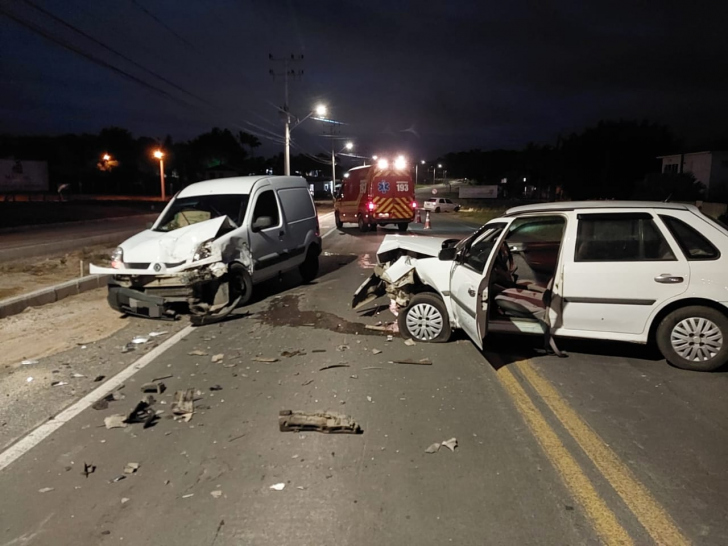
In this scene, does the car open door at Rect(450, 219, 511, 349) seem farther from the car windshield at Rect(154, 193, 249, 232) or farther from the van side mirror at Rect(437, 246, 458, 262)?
the car windshield at Rect(154, 193, 249, 232)

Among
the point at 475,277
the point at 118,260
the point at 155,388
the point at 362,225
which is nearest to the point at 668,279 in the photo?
the point at 475,277

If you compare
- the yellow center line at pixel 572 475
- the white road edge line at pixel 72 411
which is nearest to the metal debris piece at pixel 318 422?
the yellow center line at pixel 572 475

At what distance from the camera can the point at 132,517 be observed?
10.6 ft

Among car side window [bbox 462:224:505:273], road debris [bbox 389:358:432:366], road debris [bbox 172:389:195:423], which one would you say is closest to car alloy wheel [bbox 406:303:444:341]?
road debris [bbox 389:358:432:366]

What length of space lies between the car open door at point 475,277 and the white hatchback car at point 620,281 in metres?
0.01

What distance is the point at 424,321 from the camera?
22.2 feet

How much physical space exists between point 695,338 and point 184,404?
488 cm

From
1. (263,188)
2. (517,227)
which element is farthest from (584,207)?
(263,188)

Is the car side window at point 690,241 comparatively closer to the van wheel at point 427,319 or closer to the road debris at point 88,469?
the van wheel at point 427,319

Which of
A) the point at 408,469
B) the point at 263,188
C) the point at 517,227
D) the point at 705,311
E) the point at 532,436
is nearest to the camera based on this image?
the point at 408,469

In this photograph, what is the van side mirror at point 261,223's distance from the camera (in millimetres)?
9453

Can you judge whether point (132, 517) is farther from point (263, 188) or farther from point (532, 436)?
point (263, 188)

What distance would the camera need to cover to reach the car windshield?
9.59 metres

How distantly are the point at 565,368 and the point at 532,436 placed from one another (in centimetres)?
178
